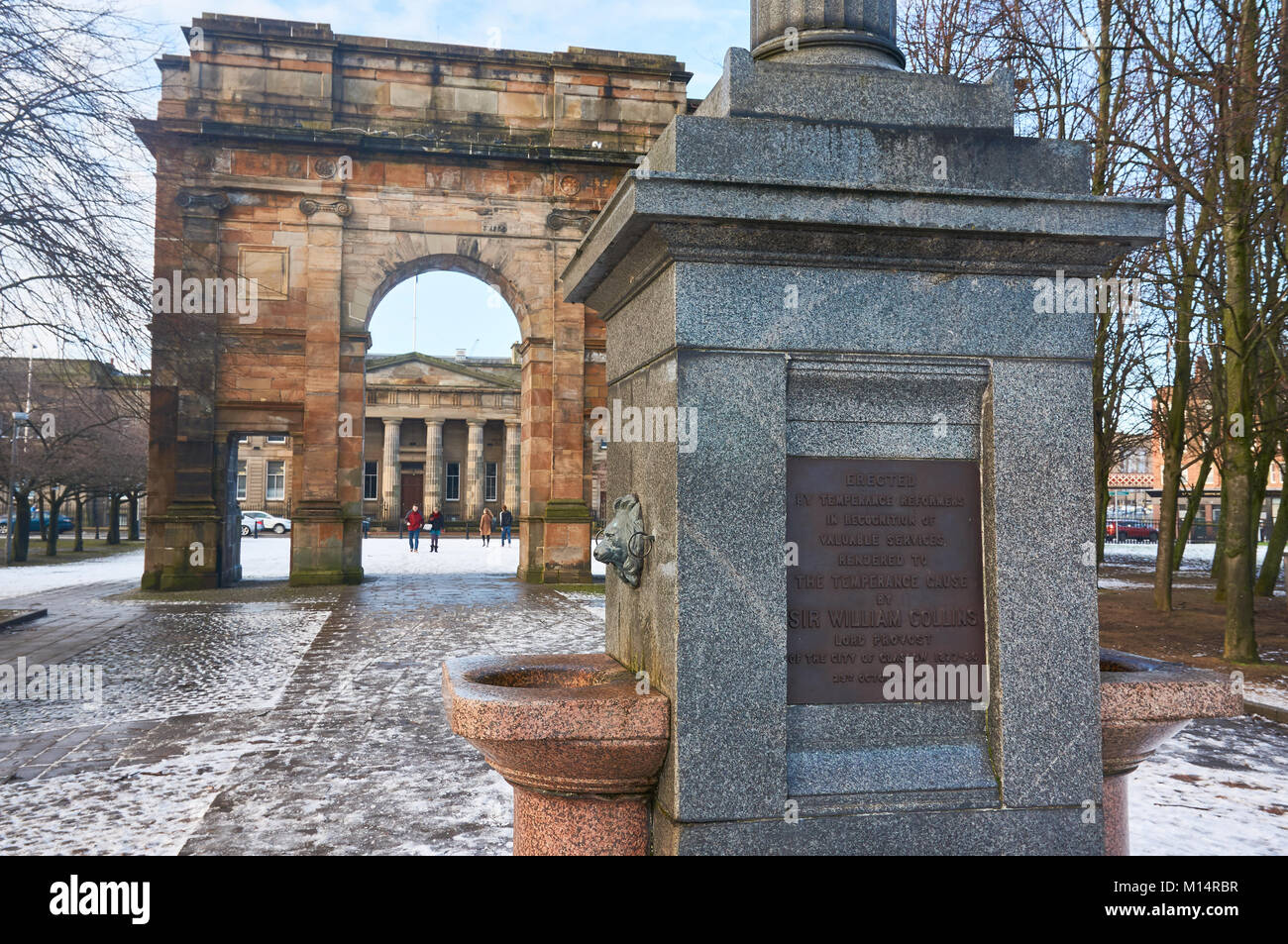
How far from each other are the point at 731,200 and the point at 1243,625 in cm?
1096

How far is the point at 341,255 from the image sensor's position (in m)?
23.0

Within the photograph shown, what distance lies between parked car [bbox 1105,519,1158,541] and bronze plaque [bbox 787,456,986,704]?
191ft

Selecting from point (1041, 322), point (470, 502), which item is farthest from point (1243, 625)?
point (470, 502)

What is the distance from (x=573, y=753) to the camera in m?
3.45

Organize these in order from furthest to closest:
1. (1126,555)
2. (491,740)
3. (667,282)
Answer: (1126,555) < (667,282) < (491,740)

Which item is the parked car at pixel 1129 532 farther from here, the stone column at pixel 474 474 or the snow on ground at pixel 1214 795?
the snow on ground at pixel 1214 795

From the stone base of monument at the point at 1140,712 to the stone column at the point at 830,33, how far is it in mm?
2756

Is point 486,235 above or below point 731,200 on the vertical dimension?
above

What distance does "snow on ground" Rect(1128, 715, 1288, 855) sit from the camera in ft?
16.7

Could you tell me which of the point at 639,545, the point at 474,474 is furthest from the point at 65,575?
the point at 474,474

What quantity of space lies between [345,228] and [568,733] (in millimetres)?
21902

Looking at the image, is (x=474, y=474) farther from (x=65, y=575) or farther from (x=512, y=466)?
(x=65, y=575)

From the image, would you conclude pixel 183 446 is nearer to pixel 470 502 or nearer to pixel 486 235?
pixel 486 235

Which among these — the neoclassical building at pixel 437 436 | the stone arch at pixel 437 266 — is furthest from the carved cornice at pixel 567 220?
the neoclassical building at pixel 437 436
